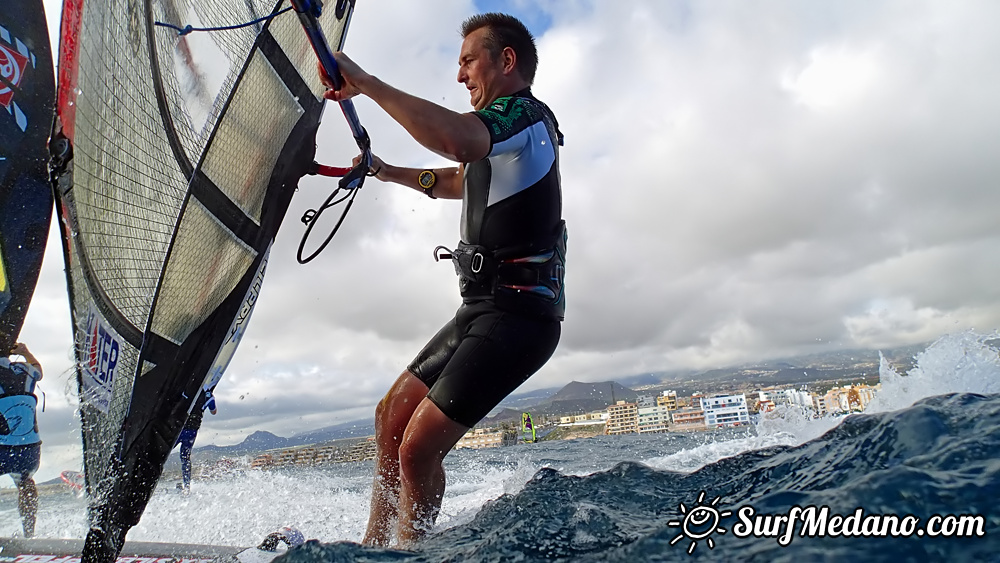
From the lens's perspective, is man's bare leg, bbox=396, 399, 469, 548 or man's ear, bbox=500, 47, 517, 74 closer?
man's bare leg, bbox=396, 399, 469, 548

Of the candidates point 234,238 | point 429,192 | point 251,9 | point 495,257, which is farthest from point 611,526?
point 251,9

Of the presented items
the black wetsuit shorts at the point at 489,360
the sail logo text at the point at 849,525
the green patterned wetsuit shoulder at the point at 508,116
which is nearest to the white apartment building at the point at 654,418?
the black wetsuit shorts at the point at 489,360

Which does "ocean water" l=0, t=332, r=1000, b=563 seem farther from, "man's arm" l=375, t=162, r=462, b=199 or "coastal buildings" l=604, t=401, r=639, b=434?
"coastal buildings" l=604, t=401, r=639, b=434

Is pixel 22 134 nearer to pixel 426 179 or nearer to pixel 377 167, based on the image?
pixel 377 167

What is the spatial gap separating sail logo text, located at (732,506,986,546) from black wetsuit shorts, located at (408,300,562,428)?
1.06m

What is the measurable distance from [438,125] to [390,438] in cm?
148

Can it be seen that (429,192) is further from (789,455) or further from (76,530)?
(76,530)

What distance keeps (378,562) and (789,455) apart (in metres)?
1.43

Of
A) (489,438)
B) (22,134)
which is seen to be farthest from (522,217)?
(489,438)

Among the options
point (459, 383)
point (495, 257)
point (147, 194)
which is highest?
point (147, 194)

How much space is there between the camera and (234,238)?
3.12 m

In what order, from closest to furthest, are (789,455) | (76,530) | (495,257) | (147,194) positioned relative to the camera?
(789,455) → (495,257) → (147,194) → (76,530)

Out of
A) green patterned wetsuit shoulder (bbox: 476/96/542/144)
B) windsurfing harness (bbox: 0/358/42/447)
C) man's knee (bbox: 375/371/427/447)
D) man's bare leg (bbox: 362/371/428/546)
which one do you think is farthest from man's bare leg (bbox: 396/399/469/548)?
windsurfing harness (bbox: 0/358/42/447)

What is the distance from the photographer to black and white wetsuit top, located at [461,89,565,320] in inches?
89.5
